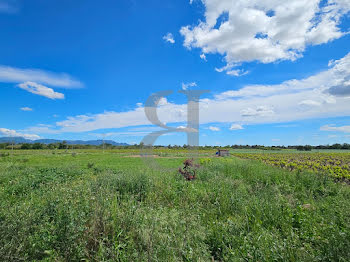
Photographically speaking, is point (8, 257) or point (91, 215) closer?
point (8, 257)

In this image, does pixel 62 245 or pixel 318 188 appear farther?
pixel 318 188

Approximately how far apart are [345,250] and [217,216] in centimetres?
233

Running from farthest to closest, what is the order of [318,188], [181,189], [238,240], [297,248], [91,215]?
[318,188] → [181,189] → [91,215] → [238,240] → [297,248]

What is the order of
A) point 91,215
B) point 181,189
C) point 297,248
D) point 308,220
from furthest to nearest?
point 181,189
point 308,220
point 91,215
point 297,248

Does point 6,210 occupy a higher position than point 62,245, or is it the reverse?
point 6,210

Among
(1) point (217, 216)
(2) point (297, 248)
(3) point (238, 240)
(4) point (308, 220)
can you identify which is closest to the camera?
(2) point (297, 248)

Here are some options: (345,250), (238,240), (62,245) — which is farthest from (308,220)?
(62,245)

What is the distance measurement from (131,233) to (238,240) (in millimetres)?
1621

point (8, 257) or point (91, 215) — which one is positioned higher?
point (91, 215)

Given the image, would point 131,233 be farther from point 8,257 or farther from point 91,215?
point 8,257

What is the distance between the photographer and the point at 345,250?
234 centimetres

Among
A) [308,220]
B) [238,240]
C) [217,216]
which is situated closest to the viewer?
[238,240]

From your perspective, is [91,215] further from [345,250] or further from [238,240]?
[345,250]

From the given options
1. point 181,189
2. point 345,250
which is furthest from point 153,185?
point 345,250
